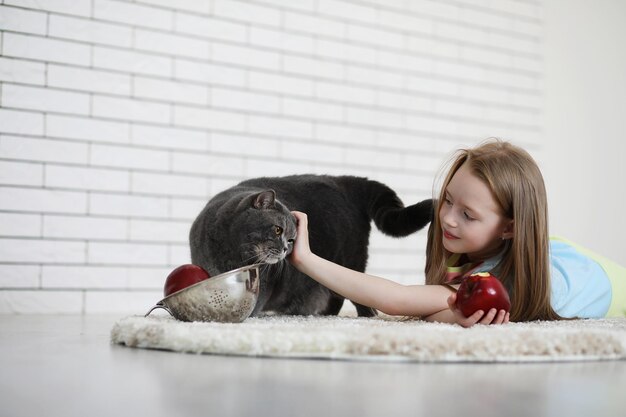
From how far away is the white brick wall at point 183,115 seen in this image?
2.88 metres

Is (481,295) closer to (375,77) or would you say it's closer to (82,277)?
(82,277)

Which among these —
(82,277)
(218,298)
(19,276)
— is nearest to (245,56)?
(82,277)

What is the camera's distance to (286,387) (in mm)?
1038

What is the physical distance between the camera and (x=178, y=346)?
141cm

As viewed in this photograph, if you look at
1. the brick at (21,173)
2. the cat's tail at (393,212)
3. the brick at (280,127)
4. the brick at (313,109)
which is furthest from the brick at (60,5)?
the cat's tail at (393,212)

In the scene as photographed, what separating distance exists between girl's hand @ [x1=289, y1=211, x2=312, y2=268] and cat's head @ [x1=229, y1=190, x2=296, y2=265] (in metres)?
0.01

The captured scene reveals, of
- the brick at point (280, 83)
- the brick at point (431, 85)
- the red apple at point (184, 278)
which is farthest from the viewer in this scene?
the brick at point (431, 85)

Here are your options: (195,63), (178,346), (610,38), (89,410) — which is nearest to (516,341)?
(178,346)

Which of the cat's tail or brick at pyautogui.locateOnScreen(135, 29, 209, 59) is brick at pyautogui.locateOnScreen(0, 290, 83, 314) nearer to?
brick at pyautogui.locateOnScreen(135, 29, 209, 59)

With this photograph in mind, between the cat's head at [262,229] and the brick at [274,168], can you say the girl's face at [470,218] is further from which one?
the brick at [274,168]

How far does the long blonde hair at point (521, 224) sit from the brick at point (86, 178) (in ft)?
5.10

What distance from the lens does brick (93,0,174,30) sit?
3.03 m

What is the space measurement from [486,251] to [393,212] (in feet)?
1.03

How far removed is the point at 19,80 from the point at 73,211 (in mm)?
551
